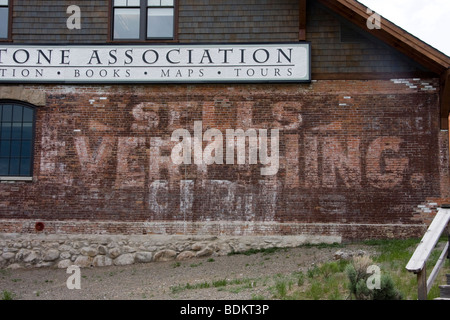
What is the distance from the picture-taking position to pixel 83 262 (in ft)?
47.1

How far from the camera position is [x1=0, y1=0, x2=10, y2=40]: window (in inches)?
610

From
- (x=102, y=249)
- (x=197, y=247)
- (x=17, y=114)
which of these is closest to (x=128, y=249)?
(x=102, y=249)

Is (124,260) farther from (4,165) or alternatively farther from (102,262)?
(4,165)

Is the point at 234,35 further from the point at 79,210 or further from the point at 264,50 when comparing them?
the point at 79,210

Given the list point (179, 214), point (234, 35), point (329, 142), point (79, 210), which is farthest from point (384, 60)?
point (79, 210)

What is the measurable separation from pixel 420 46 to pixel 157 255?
869 cm

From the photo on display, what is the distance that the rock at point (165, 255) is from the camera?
1433 centimetres

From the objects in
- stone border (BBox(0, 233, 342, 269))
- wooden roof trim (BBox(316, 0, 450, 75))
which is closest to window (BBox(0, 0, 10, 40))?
stone border (BBox(0, 233, 342, 269))

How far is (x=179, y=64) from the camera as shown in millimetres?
14969

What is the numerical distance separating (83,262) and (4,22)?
7.25 meters

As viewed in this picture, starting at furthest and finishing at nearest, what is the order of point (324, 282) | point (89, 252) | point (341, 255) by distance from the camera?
point (89, 252)
point (341, 255)
point (324, 282)

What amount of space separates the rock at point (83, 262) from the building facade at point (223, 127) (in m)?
0.17

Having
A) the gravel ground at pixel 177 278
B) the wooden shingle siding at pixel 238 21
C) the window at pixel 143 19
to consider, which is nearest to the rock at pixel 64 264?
the gravel ground at pixel 177 278

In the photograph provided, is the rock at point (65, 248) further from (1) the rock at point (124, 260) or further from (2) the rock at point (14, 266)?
(1) the rock at point (124, 260)
